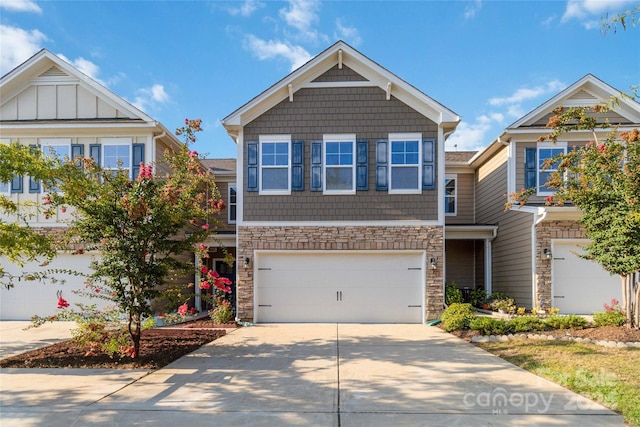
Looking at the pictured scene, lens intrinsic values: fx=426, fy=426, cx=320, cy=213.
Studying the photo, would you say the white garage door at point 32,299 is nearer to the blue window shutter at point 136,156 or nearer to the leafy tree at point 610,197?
the blue window shutter at point 136,156

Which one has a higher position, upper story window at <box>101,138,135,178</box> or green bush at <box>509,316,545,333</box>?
upper story window at <box>101,138,135,178</box>

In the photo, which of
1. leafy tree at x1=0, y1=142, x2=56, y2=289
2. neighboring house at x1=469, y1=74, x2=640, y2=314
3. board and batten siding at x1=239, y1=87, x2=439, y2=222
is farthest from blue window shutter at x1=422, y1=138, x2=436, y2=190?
leafy tree at x1=0, y1=142, x2=56, y2=289

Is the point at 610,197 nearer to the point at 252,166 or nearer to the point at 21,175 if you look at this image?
the point at 252,166

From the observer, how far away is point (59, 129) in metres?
12.9

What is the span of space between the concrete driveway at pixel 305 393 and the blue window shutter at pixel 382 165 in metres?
5.21

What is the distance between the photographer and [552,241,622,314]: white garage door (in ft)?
41.3

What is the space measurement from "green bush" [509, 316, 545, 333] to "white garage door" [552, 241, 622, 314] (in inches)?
129

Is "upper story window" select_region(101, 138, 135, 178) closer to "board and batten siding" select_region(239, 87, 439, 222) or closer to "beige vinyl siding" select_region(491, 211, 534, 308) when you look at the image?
"board and batten siding" select_region(239, 87, 439, 222)

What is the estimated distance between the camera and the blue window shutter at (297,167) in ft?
40.3

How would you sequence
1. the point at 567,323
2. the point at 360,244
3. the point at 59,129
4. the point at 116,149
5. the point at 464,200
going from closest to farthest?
the point at 567,323, the point at 360,244, the point at 59,129, the point at 116,149, the point at 464,200

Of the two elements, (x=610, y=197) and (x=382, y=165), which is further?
(x=382, y=165)

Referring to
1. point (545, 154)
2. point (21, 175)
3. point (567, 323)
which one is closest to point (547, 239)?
point (545, 154)

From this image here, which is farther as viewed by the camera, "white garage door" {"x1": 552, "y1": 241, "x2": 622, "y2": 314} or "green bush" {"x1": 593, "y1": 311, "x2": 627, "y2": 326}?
"white garage door" {"x1": 552, "y1": 241, "x2": 622, "y2": 314}

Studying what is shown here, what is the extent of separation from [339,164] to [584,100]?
8524 mm
